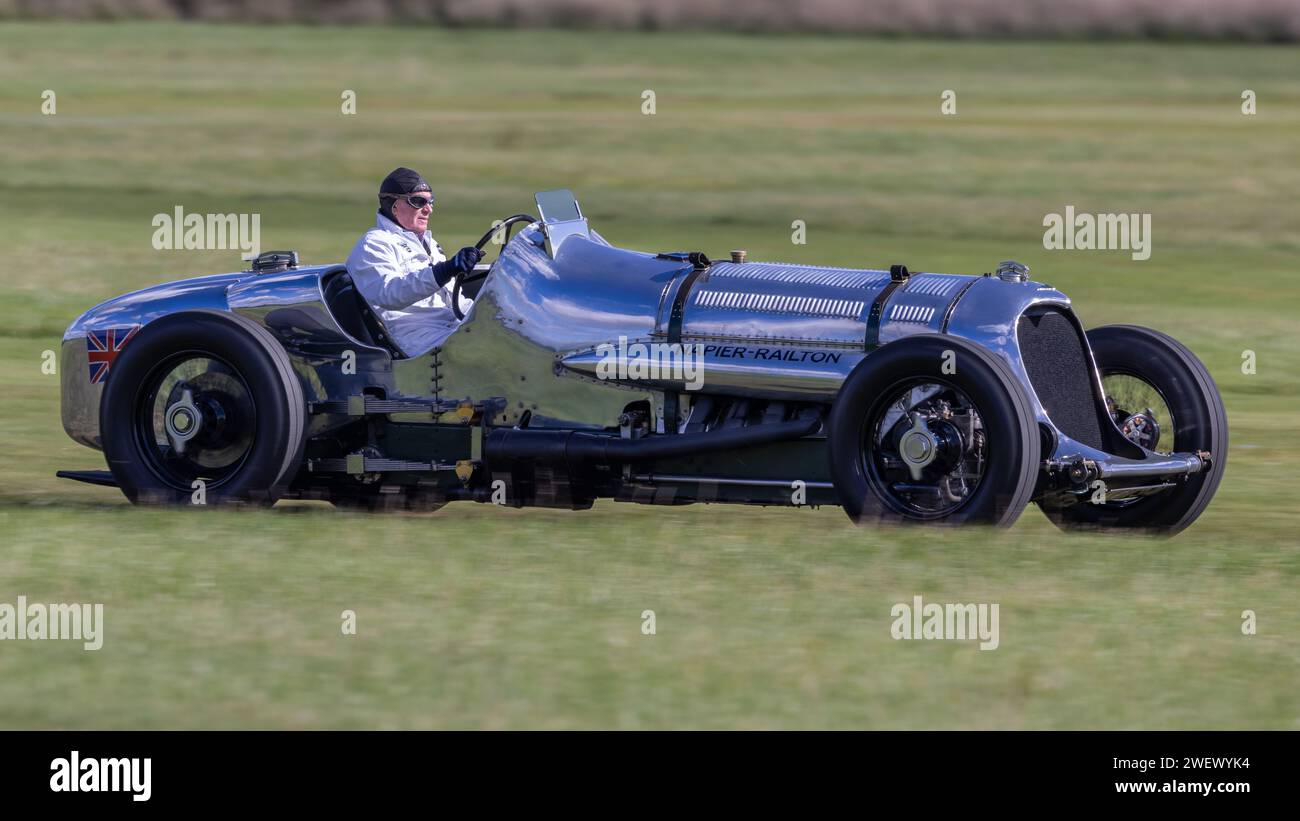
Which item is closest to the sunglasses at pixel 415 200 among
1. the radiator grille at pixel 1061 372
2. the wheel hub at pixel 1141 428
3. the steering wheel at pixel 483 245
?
the steering wheel at pixel 483 245

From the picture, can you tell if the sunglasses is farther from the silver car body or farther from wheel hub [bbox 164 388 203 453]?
wheel hub [bbox 164 388 203 453]

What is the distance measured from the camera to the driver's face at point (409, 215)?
31.8ft

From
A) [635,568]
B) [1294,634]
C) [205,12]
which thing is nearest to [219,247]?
[635,568]

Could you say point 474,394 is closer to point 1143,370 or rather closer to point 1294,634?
point 1143,370

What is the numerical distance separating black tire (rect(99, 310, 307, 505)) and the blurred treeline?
170ft

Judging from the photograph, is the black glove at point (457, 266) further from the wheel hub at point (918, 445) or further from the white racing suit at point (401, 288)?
the wheel hub at point (918, 445)

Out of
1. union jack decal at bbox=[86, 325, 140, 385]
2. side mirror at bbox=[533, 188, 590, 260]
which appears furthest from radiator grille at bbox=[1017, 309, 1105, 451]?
union jack decal at bbox=[86, 325, 140, 385]

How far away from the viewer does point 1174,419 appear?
9.22m

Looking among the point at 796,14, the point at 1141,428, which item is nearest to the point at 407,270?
the point at 1141,428

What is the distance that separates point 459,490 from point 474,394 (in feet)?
1.33

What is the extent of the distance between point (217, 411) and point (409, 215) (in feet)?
3.97

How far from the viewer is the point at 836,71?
2052 inches

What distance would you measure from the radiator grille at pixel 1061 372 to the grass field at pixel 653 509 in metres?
0.48

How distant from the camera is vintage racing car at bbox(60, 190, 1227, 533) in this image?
828 centimetres
